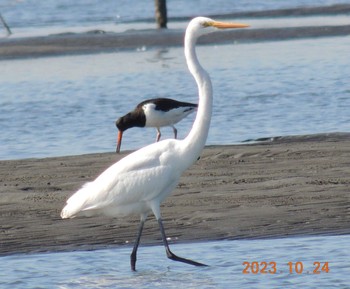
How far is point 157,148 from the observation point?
27.7ft

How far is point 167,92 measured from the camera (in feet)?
61.9

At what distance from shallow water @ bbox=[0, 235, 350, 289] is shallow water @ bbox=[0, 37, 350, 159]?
181 inches

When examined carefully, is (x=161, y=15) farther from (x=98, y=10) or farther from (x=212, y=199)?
(x=212, y=199)

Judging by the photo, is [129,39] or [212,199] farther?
[129,39]

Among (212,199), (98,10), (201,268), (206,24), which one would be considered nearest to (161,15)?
(98,10)

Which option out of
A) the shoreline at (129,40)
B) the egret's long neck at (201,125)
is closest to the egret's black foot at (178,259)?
the egret's long neck at (201,125)

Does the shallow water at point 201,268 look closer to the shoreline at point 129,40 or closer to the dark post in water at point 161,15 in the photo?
the shoreline at point 129,40

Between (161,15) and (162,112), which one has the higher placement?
(161,15)

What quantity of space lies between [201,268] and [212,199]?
5.82 feet

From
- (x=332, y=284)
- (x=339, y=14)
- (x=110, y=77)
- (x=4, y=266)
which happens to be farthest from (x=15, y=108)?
(x=339, y=14)

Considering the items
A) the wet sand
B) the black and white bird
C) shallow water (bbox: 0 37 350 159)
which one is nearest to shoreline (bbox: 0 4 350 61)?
shallow water (bbox: 0 37 350 159)

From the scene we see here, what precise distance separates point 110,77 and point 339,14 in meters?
13.2

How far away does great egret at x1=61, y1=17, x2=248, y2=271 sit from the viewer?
8266 millimetres

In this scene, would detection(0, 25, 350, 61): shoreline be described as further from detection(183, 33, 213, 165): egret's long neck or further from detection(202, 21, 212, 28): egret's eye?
detection(183, 33, 213, 165): egret's long neck
